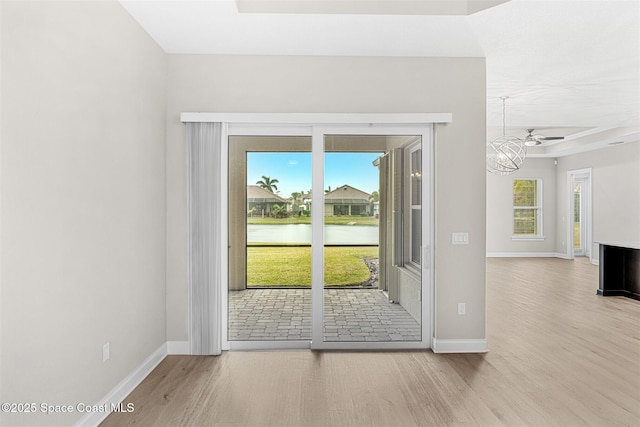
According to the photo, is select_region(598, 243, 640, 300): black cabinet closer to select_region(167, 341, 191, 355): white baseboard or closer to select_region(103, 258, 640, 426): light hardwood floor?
select_region(103, 258, 640, 426): light hardwood floor

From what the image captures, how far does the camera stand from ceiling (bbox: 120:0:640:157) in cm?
300

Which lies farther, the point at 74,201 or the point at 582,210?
the point at 582,210

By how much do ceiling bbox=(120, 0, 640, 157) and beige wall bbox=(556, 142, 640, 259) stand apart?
5.27 m

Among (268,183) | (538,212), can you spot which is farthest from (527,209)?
(268,183)

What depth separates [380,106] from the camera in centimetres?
381

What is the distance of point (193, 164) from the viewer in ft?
12.1

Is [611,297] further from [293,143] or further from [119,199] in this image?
[119,199]

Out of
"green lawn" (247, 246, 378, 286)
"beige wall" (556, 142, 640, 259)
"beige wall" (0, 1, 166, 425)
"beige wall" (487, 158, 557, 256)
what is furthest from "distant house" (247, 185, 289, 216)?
"beige wall" (487, 158, 557, 256)

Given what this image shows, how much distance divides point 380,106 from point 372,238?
129cm

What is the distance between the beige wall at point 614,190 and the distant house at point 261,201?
341 inches

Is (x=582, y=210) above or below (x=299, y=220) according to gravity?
above

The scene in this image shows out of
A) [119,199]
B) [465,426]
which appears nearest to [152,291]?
[119,199]

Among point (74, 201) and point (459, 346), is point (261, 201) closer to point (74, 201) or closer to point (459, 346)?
point (74, 201)

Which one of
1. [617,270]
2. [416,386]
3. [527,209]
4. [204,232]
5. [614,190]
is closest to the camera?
[416,386]
